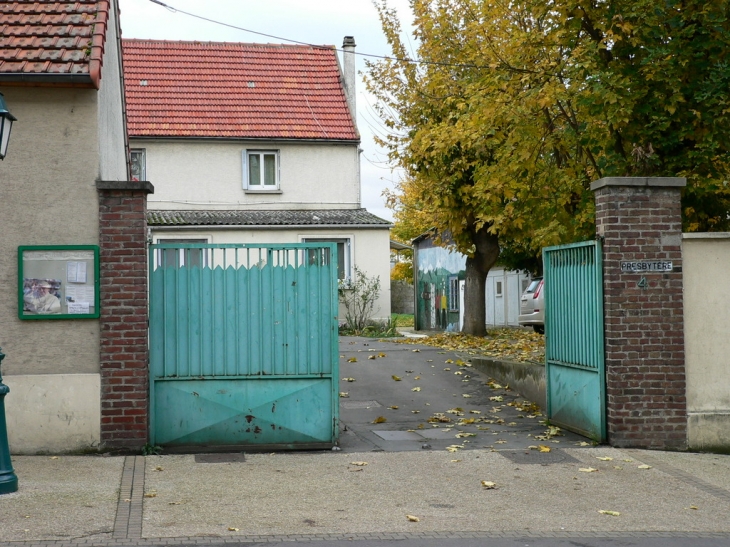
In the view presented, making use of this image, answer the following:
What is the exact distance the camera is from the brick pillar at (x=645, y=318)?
10.3 meters

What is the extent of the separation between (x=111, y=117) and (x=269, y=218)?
1408cm

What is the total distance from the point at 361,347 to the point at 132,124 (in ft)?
40.5

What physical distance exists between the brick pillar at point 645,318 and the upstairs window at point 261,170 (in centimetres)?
1837

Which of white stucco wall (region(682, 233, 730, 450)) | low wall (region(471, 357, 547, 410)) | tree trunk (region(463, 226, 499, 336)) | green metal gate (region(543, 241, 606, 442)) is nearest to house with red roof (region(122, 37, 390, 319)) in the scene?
tree trunk (region(463, 226, 499, 336))

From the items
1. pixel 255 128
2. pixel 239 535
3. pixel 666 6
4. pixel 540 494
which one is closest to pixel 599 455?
pixel 540 494

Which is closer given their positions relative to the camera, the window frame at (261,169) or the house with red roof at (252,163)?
the house with red roof at (252,163)

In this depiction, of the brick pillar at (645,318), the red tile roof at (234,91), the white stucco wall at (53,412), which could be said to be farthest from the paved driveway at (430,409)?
the red tile roof at (234,91)

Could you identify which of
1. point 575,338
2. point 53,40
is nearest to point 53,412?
point 53,40

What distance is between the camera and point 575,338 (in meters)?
11.2

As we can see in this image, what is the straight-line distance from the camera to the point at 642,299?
10.3 metres

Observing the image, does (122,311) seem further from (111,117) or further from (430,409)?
(430,409)

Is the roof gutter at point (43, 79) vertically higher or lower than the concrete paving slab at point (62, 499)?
higher

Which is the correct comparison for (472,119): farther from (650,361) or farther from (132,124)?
(132,124)

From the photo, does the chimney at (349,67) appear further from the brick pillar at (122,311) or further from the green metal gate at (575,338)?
the brick pillar at (122,311)
